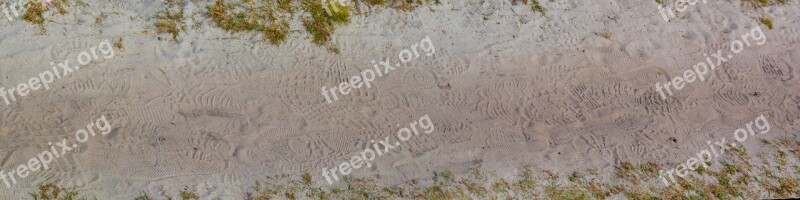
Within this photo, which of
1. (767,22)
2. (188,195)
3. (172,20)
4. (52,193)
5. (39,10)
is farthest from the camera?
(767,22)

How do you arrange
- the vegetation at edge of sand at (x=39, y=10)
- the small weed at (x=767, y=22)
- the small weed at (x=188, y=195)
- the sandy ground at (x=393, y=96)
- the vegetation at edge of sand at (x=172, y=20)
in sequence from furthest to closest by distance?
the small weed at (x=767, y=22)
the vegetation at edge of sand at (x=172, y=20)
the vegetation at edge of sand at (x=39, y=10)
the sandy ground at (x=393, y=96)
the small weed at (x=188, y=195)

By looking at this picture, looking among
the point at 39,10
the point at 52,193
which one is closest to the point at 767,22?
the point at 52,193

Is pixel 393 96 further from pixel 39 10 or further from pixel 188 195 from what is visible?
A: pixel 39 10

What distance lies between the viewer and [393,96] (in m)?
8.17

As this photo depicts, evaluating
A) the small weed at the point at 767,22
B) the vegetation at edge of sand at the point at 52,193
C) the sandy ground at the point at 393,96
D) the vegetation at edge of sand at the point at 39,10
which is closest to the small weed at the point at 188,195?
the sandy ground at the point at 393,96

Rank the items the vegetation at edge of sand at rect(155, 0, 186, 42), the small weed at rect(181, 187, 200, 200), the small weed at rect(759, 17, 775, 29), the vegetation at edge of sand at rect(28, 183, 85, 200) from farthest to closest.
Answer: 1. the small weed at rect(759, 17, 775, 29)
2. the vegetation at edge of sand at rect(155, 0, 186, 42)
3. the small weed at rect(181, 187, 200, 200)
4. the vegetation at edge of sand at rect(28, 183, 85, 200)

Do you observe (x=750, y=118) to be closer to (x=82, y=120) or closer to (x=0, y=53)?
(x=82, y=120)

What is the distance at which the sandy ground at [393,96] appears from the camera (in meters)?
7.54

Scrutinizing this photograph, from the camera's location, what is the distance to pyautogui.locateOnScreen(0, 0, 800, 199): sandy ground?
24.7ft

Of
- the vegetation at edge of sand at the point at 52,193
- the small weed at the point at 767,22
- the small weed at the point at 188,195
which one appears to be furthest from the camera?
the small weed at the point at 767,22

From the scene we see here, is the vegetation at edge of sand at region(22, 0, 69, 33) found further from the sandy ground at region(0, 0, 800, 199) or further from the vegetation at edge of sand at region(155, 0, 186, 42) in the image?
the vegetation at edge of sand at region(155, 0, 186, 42)

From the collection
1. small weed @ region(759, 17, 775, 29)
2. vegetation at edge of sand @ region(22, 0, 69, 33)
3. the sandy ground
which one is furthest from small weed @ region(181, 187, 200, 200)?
small weed @ region(759, 17, 775, 29)

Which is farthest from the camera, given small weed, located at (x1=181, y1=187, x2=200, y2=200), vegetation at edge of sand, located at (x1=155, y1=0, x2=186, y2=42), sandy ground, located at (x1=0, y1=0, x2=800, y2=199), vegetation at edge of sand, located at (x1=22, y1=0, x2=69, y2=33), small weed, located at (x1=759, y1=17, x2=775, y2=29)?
small weed, located at (x1=759, y1=17, x2=775, y2=29)

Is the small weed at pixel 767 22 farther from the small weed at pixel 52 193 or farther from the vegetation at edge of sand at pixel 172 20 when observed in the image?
the small weed at pixel 52 193
